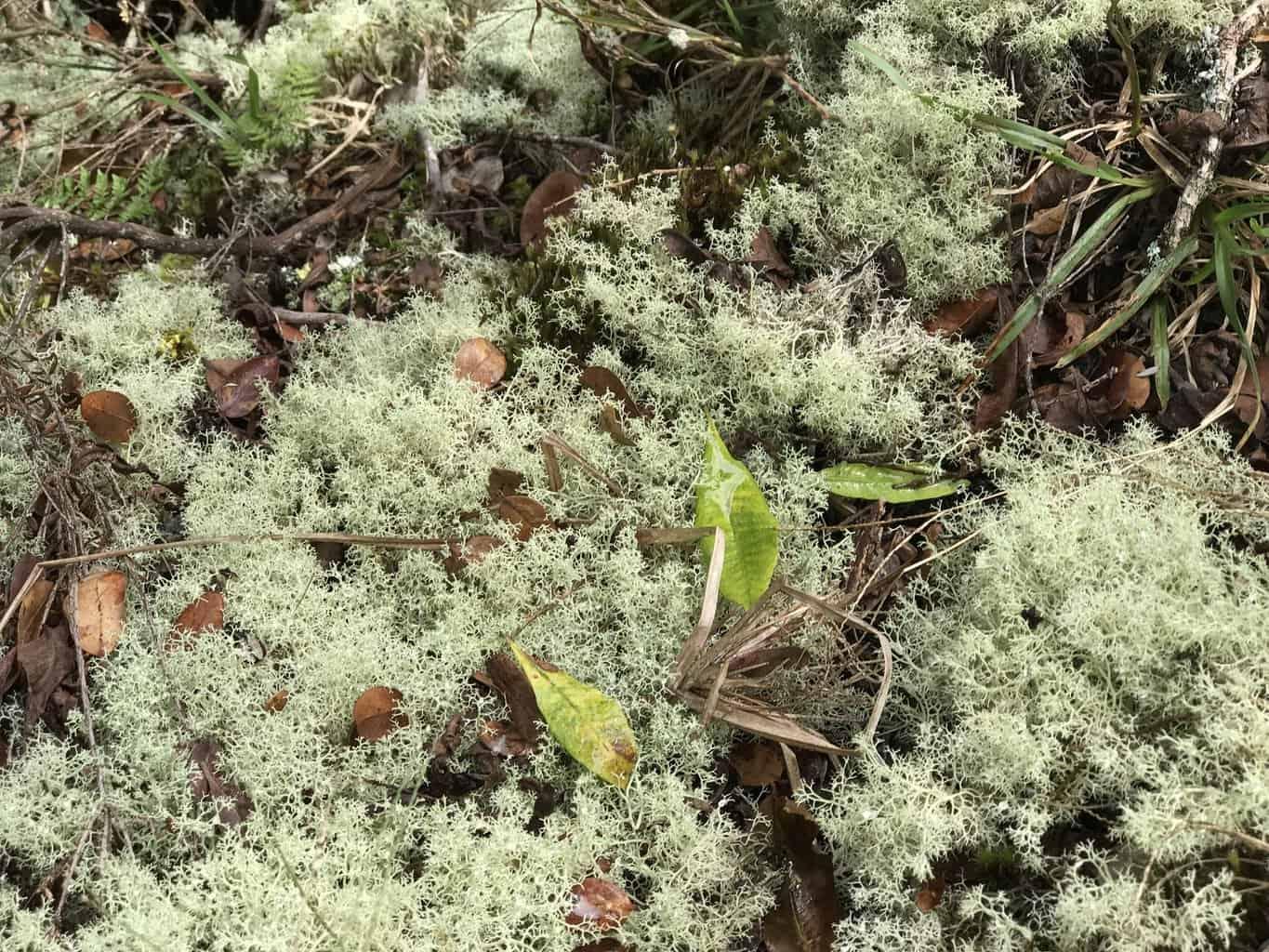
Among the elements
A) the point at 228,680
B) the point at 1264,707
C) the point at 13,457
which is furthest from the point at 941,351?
the point at 13,457

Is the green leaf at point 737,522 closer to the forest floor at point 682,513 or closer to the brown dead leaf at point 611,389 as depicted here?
the forest floor at point 682,513

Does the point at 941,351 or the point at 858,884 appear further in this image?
the point at 941,351

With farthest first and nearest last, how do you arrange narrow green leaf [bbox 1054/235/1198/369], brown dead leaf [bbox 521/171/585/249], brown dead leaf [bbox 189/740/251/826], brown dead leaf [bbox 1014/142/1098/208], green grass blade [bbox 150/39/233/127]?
green grass blade [bbox 150/39/233/127] < brown dead leaf [bbox 521/171/585/249] < brown dead leaf [bbox 1014/142/1098/208] < narrow green leaf [bbox 1054/235/1198/369] < brown dead leaf [bbox 189/740/251/826]

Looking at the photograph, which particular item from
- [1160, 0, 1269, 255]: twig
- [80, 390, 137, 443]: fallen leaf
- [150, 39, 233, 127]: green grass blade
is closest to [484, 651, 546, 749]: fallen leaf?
[80, 390, 137, 443]: fallen leaf

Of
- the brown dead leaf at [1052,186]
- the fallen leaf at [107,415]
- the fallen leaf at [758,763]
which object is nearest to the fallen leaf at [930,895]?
the fallen leaf at [758,763]

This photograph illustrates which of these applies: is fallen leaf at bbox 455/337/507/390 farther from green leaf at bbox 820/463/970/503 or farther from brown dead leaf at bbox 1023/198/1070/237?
brown dead leaf at bbox 1023/198/1070/237

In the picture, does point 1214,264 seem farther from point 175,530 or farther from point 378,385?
point 175,530
